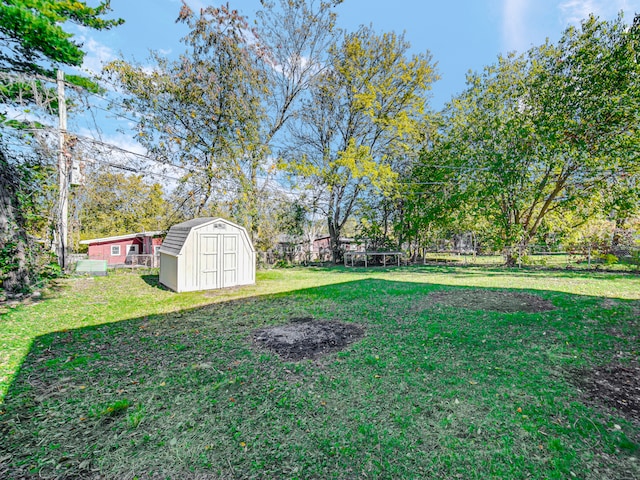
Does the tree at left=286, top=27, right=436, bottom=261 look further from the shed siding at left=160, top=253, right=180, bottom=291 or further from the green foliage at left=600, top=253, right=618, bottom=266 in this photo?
the green foliage at left=600, top=253, right=618, bottom=266

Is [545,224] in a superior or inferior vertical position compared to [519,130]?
inferior

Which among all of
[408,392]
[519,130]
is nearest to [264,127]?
[519,130]

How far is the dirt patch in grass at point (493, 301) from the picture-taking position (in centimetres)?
604

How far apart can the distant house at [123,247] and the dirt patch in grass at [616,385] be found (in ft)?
74.7

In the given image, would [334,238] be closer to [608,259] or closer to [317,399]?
[608,259]

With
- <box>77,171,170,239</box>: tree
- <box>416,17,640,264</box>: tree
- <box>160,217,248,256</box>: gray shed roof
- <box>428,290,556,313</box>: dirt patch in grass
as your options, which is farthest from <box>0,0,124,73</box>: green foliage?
<box>416,17,640,264</box>: tree

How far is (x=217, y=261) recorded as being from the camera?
862 centimetres

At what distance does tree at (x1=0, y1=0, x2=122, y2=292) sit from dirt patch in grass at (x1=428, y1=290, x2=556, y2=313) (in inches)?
417

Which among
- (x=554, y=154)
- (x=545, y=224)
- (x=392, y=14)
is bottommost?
(x=545, y=224)

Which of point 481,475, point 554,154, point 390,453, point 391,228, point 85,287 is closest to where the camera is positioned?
point 481,475

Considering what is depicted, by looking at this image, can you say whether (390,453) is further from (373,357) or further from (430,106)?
(430,106)

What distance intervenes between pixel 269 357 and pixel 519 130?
15.4m

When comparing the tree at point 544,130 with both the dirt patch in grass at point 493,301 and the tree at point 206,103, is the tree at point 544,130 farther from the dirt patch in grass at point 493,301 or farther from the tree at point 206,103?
the tree at point 206,103

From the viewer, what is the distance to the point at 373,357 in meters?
3.66
